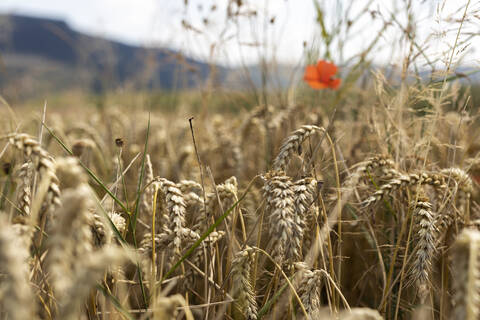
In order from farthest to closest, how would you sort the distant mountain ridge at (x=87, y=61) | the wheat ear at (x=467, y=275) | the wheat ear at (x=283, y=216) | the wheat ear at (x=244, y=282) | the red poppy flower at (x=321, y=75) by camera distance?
the distant mountain ridge at (x=87, y=61) < the red poppy flower at (x=321, y=75) < the wheat ear at (x=244, y=282) < the wheat ear at (x=283, y=216) < the wheat ear at (x=467, y=275)

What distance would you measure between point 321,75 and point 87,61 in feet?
8.92

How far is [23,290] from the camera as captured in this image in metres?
0.42

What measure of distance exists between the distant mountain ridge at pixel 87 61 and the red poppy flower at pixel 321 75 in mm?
816

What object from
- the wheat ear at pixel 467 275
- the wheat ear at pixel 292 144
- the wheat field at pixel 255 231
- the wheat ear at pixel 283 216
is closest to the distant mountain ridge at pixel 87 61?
the wheat field at pixel 255 231

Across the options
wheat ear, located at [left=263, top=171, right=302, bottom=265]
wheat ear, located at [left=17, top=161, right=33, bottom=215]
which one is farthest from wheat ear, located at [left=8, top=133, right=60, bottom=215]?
wheat ear, located at [left=263, top=171, right=302, bottom=265]

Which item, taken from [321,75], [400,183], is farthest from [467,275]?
[321,75]

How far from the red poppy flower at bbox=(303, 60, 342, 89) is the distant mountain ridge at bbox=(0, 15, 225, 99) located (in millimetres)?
816

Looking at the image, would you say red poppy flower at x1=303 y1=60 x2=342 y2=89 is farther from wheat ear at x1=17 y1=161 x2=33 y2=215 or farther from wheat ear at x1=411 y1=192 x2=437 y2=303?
wheat ear at x1=17 y1=161 x2=33 y2=215

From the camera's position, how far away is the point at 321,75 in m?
1.80

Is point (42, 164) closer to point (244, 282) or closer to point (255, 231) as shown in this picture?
point (244, 282)

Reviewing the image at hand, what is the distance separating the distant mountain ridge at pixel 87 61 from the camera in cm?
275

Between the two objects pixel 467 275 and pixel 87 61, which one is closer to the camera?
pixel 467 275

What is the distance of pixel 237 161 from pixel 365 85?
1126 millimetres

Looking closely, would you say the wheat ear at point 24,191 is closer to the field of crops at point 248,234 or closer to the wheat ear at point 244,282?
the field of crops at point 248,234
